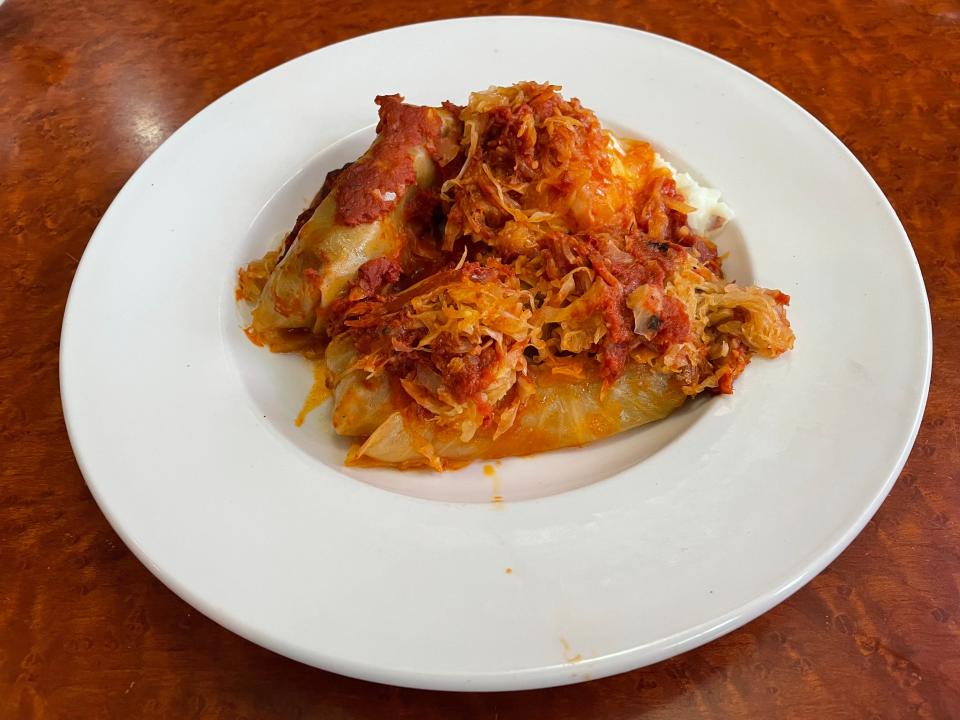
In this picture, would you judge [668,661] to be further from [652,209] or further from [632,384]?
[652,209]

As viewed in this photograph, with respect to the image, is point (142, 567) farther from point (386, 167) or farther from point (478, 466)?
point (386, 167)

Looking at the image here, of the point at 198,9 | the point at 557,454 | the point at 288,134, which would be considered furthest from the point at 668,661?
the point at 198,9

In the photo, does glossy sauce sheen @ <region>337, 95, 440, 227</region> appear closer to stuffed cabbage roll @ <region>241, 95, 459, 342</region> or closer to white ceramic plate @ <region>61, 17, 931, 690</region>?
stuffed cabbage roll @ <region>241, 95, 459, 342</region>

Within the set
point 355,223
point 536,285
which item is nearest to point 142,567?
point 355,223

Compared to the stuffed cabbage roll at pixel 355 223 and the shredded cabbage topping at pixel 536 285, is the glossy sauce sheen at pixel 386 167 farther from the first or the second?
the shredded cabbage topping at pixel 536 285

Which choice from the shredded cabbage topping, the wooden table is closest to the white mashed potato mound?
the shredded cabbage topping

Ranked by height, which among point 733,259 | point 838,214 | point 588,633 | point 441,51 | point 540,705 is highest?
point 441,51

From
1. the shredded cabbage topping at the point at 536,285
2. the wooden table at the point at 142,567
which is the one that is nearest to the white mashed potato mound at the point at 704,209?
the shredded cabbage topping at the point at 536,285
